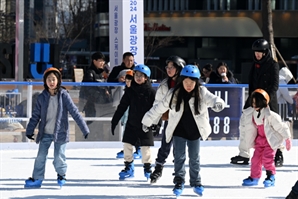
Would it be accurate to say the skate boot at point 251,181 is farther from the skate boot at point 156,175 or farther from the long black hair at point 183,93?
the long black hair at point 183,93

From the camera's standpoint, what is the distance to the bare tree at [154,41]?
46469mm

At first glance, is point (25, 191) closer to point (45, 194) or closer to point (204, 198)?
point (45, 194)

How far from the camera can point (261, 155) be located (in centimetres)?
777

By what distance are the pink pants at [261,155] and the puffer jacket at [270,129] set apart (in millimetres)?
77

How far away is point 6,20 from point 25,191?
39.2 meters

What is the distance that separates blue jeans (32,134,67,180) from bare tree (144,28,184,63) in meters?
38.3

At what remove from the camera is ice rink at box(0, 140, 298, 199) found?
23.9 feet

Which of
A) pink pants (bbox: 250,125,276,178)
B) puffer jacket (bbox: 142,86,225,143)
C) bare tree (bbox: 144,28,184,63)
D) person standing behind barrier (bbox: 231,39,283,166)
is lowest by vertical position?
pink pants (bbox: 250,125,276,178)

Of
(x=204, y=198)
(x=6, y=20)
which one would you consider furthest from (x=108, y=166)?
(x=6, y=20)

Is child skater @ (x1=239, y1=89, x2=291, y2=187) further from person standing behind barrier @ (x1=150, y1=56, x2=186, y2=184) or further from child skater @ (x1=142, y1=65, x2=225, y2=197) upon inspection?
child skater @ (x1=142, y1=65, x2=225, y2=197)

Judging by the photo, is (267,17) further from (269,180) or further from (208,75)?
(269,180)

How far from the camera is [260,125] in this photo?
7770 millimetres

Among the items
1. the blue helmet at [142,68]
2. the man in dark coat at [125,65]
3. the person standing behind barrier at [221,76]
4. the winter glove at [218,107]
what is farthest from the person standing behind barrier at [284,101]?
the winter glove at [218,107]

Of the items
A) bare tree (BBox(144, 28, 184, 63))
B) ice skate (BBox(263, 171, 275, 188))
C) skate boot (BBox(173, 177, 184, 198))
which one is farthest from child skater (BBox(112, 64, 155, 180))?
bare tree (BBox(144, 28, 184, 63))
